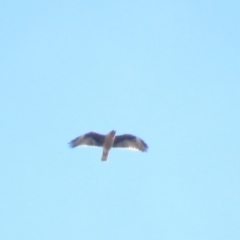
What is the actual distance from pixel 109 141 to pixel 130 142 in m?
1.13

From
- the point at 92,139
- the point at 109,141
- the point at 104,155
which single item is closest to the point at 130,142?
the point at 109,141

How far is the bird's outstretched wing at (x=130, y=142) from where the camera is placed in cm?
2064

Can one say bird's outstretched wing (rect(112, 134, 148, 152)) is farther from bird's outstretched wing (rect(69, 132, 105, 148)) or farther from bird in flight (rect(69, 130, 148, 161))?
bird's outstretched wing (rect(69, 132, 105, 148))

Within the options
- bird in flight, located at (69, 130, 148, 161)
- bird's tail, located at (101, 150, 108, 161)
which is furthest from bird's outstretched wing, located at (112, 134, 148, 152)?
bird's tail, located at (101, 150, 108, 161)

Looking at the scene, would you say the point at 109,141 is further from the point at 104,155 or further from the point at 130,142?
the point at 130,142

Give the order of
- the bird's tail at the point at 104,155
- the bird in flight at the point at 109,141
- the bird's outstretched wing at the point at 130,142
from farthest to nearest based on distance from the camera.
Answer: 1. the bird's outstretched wing at the point at 130,142
2. the bird in flight at the point at 109,141
3. the bird's tail at the point at 104,155

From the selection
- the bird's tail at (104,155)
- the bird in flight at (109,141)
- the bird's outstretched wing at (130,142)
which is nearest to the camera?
the bird's tail at (104,155)

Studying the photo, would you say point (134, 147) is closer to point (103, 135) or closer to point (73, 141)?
point (103, 135)

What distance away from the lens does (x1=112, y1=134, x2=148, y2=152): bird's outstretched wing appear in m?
20.6

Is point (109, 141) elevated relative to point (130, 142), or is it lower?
lower

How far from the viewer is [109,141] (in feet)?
66.4

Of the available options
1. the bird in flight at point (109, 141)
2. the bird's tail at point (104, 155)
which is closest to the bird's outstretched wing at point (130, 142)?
the bird in flight at point (109, 141)

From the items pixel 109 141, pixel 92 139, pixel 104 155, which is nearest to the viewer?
pixel 104 155

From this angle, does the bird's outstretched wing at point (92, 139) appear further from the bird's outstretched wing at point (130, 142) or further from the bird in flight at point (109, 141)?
A: the bird's outstretched wing at point (130, 142)
